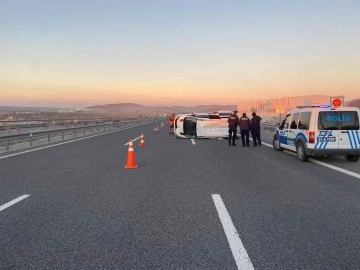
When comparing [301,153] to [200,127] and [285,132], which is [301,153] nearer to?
[285,132]

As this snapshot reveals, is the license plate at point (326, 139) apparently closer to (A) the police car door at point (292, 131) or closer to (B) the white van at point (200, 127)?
(A) the police car door at point (292, 131)

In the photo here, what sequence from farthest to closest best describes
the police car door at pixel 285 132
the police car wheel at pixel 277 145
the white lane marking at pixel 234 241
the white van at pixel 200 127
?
the white van at pixel 200 127, the police car wheel at pixel 277 145, the police car door at pixel 285 132, the white lane marking at pixel 234 241

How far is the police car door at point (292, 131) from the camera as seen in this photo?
1272 cm

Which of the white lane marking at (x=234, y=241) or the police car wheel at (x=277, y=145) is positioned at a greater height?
the white lane marking at (x=234, y=241)

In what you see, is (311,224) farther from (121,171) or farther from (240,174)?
(121,171)

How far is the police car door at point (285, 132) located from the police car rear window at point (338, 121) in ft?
8.48

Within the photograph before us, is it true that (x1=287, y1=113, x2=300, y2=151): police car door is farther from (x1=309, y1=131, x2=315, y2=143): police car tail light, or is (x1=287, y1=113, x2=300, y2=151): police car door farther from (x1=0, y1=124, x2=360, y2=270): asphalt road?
(x1=0, y1=124, x2=360, y2=270): asphalt road

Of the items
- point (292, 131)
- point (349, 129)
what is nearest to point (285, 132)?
point (292, 131)

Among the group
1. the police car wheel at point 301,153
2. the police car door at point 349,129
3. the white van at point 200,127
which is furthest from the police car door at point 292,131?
the white van at point 200,127

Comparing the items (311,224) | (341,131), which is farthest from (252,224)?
(341,131)

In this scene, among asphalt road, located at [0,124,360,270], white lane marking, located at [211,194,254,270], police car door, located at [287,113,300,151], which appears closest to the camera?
white lane marking, located at [211,194,254,270]

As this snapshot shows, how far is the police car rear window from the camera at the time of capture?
36.5ft

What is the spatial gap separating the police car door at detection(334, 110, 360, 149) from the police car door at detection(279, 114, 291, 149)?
2.72 metres

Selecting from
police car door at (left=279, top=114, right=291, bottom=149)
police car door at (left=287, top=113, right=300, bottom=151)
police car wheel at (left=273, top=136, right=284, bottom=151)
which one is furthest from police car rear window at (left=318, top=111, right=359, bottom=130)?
police car wheel at (left=273, top=136, right=284, bottom=151)
